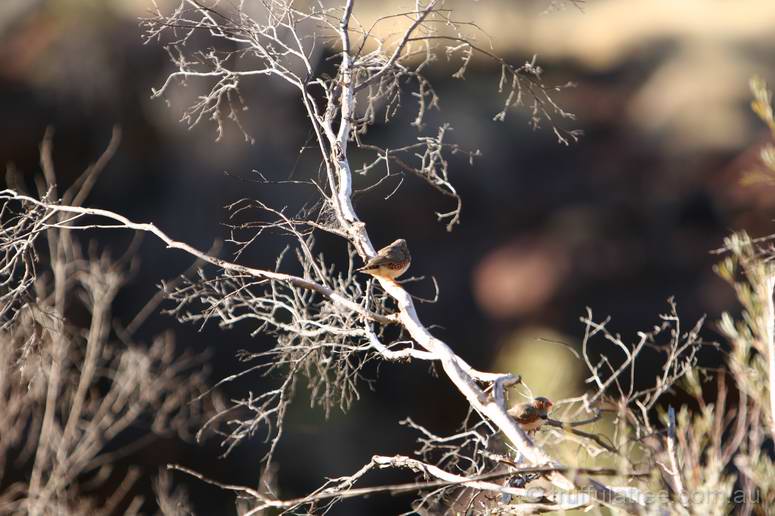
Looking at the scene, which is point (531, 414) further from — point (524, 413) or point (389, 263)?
point (389, 263)

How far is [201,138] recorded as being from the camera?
16.2 m

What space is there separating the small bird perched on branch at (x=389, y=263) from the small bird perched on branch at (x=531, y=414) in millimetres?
785

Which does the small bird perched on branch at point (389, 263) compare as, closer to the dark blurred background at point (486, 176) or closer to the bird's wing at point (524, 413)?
the bird's wing at point (524, 413)

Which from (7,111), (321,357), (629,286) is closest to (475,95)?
(629,286)

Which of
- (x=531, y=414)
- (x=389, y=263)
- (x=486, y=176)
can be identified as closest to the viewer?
(x=531, y=414)

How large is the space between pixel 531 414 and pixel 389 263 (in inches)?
35.1

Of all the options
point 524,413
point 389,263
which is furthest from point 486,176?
point 524,413

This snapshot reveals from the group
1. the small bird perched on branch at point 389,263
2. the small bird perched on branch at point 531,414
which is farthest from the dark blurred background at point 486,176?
the small bird perched on branch at point 531,414

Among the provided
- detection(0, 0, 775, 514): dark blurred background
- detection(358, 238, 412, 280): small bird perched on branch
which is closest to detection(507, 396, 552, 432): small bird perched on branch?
detection(358, 238, 412, 280): small bird perched on branch

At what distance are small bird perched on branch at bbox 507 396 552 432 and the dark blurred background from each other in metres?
9.59

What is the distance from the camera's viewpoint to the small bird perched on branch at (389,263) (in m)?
3.79

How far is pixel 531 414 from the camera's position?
11.7 ft

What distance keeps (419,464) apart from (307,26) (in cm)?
314

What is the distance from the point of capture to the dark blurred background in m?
14.3
